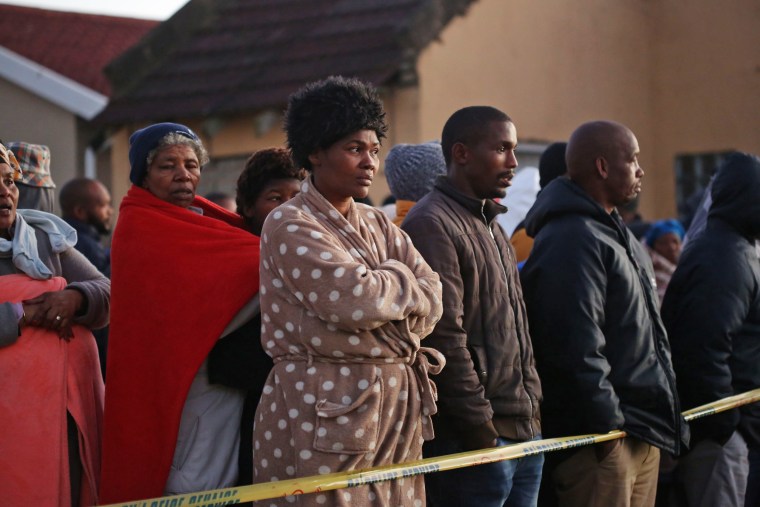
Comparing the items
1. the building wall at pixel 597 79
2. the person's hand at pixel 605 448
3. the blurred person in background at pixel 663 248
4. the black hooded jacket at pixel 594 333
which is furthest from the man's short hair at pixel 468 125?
the building wall at pixel 597 79

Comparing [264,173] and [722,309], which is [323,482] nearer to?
[264,173]

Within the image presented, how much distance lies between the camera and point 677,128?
14367 mm

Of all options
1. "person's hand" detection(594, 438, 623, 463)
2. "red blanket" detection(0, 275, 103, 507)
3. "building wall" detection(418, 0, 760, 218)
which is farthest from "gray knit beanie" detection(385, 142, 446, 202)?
"building wall" detection(418, 0, 760, 218)

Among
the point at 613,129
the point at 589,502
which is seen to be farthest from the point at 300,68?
the point at 589,502

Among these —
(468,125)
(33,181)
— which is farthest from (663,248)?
(33,181)

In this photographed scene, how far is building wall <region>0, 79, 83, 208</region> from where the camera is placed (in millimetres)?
12961

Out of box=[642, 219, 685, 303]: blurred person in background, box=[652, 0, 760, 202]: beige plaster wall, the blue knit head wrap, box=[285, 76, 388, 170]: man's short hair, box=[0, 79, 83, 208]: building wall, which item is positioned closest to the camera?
box=[285, 76, 388, 170]: man's short hair

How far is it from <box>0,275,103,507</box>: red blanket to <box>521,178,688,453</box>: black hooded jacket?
1.91m

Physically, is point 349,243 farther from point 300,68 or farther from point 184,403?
point 300,68

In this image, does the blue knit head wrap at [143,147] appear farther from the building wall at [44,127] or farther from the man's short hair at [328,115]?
the building wall at [44,127]

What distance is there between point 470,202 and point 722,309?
5.34ft

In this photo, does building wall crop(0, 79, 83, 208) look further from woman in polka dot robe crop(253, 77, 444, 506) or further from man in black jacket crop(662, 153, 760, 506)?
woman in polka dot robe crop(253, 77, 444, 506)

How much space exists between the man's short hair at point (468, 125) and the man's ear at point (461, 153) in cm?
2

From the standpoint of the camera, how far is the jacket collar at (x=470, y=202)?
15.2ft
